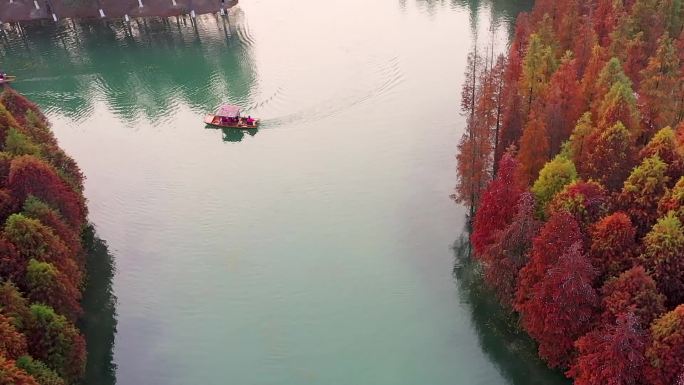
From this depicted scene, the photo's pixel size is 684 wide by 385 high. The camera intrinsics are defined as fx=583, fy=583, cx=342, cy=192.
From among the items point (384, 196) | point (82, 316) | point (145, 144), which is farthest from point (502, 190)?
point (145, 144)

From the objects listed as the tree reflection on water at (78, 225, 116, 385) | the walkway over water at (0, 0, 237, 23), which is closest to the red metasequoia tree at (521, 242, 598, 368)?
the tree reflection on water at (78, 225, 116, 385)

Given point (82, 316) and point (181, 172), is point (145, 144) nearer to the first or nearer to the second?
point (181, 172)

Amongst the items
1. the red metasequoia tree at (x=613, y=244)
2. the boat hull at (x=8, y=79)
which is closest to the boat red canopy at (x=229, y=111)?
the boat hull at (x=8, y=79)

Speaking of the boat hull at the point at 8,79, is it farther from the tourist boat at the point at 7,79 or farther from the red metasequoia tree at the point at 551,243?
the red metasequoia tree at the point at 551,243

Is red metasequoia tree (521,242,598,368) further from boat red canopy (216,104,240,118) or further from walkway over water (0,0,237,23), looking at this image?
walkway over water (0,0,237,23)

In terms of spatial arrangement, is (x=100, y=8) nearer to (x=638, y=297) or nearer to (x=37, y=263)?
(x=37, y=263)

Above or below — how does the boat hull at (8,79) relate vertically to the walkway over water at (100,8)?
below
